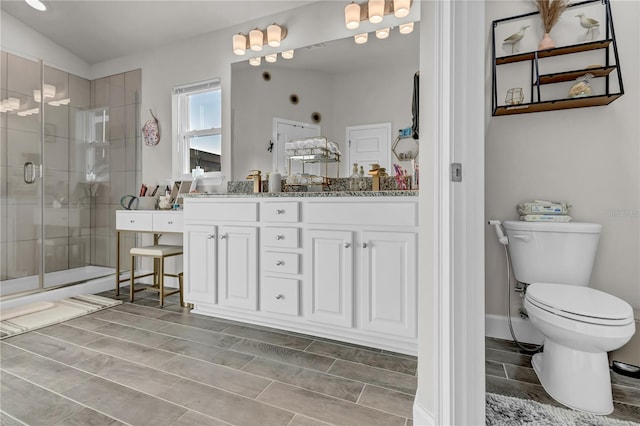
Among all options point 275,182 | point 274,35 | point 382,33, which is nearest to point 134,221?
point 275,182

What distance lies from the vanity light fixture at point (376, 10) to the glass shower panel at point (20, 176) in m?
3.13

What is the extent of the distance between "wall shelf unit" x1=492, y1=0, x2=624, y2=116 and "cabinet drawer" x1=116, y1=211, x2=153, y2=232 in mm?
2862

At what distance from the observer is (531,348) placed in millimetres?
1836

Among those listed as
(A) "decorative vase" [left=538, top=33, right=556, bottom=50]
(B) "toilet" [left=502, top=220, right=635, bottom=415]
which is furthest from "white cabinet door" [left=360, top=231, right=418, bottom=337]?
(A) "decorative vase" [left=538, top=33, right=556, bottom=50]

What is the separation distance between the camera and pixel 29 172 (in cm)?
296

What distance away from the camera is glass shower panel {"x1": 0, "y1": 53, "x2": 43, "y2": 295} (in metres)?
2.83

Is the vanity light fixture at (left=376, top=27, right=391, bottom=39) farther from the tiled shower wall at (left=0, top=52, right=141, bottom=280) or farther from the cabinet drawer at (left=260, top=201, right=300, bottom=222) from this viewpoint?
the tiled shower wall at (left=0, top=52, right=141, bottom=280)

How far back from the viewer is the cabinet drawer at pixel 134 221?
2.83 metres

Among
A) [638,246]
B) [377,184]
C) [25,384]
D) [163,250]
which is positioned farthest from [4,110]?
[638,246]

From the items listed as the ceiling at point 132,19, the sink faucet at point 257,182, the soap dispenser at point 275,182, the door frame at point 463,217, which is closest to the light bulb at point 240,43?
the ceiling at point 132,19

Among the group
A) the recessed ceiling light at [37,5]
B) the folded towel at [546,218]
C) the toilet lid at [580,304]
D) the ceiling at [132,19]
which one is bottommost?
the toilet lid at [580,304]

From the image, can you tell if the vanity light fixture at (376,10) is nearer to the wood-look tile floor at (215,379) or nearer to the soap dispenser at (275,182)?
the soap dispenser at (275,182)

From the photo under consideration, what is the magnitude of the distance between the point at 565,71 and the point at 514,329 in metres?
1.56

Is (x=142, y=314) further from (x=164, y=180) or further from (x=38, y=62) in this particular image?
(x=38, y=62)
